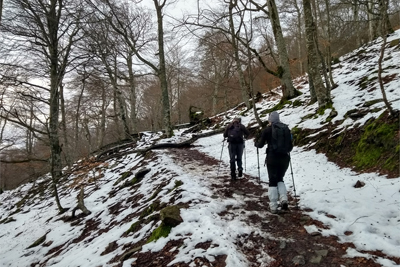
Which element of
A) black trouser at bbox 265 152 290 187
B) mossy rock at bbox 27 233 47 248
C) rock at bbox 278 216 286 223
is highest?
black trouser at bbox 265 152 290 187

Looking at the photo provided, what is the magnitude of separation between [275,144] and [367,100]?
529cm

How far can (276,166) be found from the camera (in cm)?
547

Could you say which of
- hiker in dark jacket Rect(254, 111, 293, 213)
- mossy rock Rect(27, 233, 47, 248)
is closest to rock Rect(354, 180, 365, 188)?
hiker in dark jacket Rect(254, 111, 293, 213)

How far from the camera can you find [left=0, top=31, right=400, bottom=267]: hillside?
3.88 meters

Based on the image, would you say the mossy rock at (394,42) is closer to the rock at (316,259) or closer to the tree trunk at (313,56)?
the tree trunk at (313,56)

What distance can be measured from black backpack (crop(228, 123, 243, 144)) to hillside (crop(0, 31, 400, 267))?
1.20 meters

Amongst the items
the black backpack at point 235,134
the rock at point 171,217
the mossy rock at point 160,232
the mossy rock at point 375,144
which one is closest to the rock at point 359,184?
the mossy rock at point 375,144

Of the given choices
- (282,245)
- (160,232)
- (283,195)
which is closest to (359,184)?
(283,195)

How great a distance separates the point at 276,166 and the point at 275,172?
13 cm

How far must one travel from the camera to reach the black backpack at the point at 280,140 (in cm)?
536

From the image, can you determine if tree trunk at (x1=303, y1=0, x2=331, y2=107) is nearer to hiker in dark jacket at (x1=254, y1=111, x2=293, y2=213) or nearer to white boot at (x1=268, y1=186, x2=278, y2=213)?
hiker in dark jacket at (x1=254, y1=111, x2=293, y2=213)

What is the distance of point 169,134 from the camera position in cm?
1608

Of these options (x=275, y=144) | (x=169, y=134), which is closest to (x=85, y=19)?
(x=169, y=134)

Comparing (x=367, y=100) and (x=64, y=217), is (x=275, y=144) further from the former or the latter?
(x=64, y=217)
